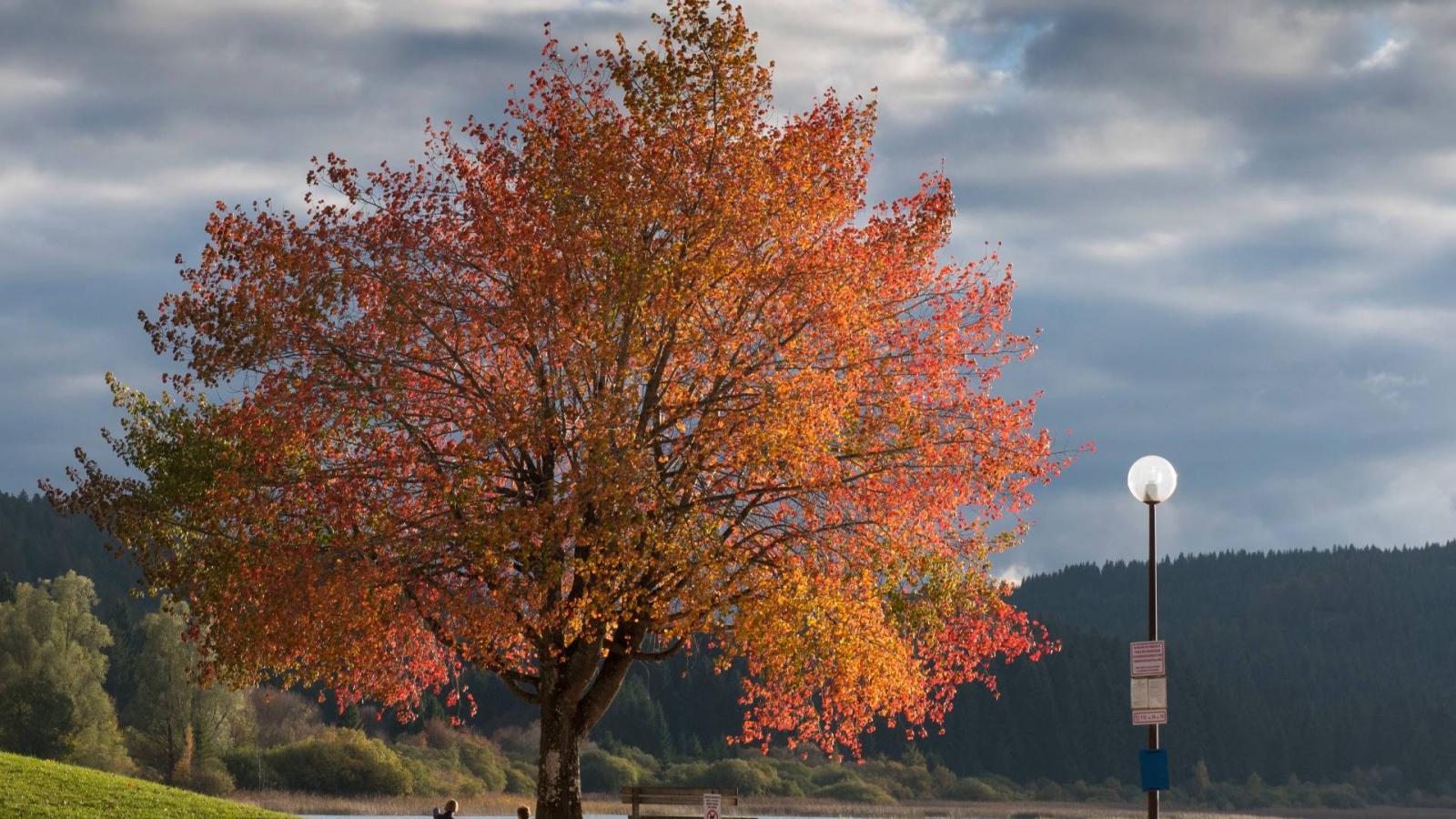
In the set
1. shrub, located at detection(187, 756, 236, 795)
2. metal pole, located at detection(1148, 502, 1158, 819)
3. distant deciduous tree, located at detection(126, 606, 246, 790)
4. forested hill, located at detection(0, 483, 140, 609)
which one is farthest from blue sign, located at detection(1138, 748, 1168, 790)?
forested hill, located at detection(0, 483, 140, 609)

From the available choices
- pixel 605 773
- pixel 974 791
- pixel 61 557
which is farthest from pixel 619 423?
pixel 61 557

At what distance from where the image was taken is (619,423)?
24500 mm

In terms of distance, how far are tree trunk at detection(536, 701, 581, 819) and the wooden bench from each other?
171cm

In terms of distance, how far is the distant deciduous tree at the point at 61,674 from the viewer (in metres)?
78.1

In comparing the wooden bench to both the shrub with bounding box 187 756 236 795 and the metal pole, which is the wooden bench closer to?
the metal pole

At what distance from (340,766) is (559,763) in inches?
2524

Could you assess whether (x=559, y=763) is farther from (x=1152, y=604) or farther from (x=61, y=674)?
(x=61, y=674)

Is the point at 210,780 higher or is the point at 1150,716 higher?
the point at 1150,716

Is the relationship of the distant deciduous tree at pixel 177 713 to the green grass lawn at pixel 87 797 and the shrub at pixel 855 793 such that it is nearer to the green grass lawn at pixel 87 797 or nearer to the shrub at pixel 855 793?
the green grass lawn at pixel 87 797

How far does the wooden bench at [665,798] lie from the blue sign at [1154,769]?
8351 millimetres

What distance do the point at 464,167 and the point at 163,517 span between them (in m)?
8.66

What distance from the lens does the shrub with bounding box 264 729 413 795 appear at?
86875mm

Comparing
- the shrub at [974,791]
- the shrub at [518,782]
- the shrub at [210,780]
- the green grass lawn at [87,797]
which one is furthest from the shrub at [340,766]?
the shrub at [974,791]

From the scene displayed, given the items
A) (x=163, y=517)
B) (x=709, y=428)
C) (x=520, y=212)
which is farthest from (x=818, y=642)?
(x=163, y=517)
